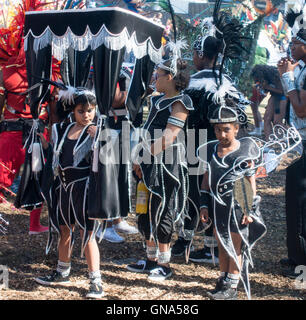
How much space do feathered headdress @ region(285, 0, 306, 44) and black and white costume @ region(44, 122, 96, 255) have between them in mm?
1895

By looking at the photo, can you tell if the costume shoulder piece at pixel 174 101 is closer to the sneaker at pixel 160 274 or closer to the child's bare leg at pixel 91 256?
the child's bare leg at pixel 91 256

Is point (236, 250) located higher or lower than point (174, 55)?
lower

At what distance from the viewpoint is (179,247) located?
174 inches

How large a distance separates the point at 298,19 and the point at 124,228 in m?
2.66

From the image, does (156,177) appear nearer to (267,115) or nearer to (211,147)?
(211,147)

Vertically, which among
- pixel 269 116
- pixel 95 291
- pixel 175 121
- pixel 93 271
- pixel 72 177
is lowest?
pixel 95 291

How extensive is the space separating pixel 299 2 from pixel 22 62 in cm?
261

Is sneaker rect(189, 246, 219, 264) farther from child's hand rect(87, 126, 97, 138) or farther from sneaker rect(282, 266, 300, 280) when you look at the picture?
child's hand rect(87, 126, 97, 138)

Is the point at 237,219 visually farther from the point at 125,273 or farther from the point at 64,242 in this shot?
the point at 64,242

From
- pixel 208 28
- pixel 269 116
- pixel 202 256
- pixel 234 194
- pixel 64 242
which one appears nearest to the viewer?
pixel 234 194

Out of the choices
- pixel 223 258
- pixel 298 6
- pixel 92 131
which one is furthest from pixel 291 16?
pixel 223 258

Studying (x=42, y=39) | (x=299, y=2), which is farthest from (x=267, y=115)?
(x=42, y=39)

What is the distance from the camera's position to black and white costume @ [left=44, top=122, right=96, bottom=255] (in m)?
3.37

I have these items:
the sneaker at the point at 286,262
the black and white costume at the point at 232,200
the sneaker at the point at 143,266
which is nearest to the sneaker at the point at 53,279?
the sneaker at the point at 143,266
